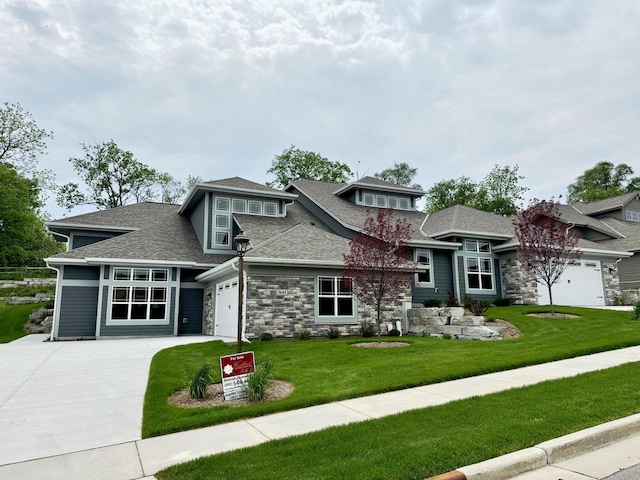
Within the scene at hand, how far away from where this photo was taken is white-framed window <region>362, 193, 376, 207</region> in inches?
970

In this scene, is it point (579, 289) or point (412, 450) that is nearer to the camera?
point (412, 450)

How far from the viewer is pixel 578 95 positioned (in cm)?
1945

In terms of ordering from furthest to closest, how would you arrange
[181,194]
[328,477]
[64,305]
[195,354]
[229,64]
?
[181,194]
[229,64]
[64,305]
[195,354]
[328,477]

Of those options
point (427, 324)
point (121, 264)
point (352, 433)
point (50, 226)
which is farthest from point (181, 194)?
point (352, 433)

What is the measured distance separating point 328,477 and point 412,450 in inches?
40.6

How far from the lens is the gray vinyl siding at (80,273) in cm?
1714

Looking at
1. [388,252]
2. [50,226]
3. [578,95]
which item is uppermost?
[578,95]

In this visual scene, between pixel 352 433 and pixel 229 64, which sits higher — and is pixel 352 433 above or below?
below

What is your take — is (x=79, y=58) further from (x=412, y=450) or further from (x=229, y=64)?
(x=412, y=450)

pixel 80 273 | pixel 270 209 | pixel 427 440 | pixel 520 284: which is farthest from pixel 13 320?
pixel 520 284

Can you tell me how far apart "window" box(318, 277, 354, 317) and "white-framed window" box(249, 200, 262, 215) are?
7782 mm

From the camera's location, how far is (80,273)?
17391 millimetres

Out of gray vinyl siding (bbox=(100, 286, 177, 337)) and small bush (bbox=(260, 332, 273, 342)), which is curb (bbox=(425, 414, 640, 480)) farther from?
gray vinyl siding (bbox=(100, 286, 177, 337))

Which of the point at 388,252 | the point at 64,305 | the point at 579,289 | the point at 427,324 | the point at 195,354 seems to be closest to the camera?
the point at 195,354
